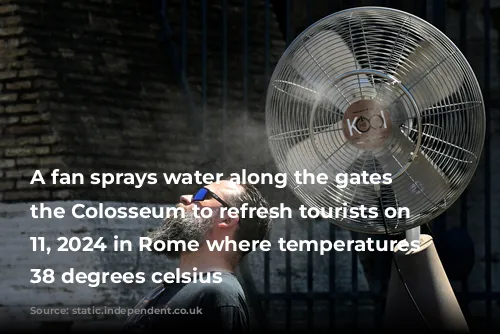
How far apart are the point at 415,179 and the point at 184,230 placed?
2.92 ft

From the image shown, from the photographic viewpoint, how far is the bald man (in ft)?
12.2

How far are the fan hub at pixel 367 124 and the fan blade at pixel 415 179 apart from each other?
54 mm

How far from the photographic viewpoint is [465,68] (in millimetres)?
4090

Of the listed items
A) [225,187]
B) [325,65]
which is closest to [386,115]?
[325,65]

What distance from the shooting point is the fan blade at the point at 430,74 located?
4160 mm

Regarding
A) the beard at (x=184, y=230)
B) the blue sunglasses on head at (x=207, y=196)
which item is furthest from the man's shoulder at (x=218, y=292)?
the blue sunglasses on head at (x=207, y=196)

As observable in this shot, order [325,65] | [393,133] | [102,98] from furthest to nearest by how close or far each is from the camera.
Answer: [102,98]
[325,65]
[393,133]

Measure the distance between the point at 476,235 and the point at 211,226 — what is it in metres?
4.11

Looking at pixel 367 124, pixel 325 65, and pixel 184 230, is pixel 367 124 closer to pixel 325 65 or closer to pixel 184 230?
pixel 325 65

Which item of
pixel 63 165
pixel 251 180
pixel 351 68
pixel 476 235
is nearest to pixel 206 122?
pixel 251 180

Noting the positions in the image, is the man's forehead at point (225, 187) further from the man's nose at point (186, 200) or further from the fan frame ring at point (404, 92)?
the fan frame ring at point (404, 92)

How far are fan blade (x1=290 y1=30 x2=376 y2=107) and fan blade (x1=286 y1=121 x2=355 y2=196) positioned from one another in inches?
5.1

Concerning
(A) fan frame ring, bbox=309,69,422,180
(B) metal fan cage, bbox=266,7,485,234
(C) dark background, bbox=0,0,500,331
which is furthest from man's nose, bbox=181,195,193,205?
(C) dark background, bbox=0,0,500,331

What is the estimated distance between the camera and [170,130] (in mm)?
7512
